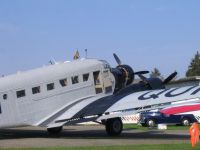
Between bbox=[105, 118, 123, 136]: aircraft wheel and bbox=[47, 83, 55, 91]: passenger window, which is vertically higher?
bbox=[47, 83, 55, 91]: passenger window

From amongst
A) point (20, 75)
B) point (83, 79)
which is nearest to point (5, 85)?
point (20, 75)

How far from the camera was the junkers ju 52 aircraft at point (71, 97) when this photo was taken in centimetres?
2153

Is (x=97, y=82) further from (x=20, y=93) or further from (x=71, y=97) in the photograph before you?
(x=20, y=93)

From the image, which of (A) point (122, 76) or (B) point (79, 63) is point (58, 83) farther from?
(A) point (122, 76)

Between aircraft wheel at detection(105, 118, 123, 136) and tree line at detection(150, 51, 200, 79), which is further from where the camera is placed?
tree line at detection(150, 51, 200, 79)

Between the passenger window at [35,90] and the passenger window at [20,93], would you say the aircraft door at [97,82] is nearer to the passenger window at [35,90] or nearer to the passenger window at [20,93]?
the passenger window at [35,90]

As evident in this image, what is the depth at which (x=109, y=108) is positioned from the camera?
71.8ft

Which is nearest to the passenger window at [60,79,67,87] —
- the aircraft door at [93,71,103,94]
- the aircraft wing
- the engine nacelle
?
the aircraft wing

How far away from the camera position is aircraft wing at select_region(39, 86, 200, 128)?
68.2ft

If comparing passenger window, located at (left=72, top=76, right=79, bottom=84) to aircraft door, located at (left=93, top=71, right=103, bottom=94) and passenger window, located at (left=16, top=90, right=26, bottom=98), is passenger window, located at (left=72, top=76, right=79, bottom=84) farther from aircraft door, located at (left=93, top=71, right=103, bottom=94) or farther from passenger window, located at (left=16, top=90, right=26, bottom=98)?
passenger window, located at (left=16, top=90, right=26, bottom=98)

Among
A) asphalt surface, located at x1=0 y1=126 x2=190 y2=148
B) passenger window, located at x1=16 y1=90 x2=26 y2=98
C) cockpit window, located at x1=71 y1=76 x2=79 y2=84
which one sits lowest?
asphalt surface, located at x1=0 y1=126 x2=190 y2=148

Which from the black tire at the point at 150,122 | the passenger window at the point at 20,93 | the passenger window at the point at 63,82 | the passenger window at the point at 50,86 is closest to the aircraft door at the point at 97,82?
the passenger window at the point at 63,82

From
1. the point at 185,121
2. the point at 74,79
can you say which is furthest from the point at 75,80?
the point at 185,121

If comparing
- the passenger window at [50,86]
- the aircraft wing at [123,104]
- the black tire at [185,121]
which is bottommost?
the black tire at [185,121]
